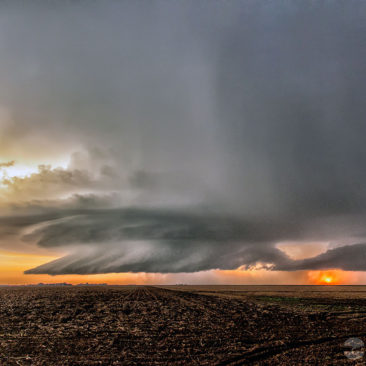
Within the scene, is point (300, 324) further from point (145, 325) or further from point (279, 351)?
point (145, 325)

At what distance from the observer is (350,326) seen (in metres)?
27.8

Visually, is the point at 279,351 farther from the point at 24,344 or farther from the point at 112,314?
the point at 112,314

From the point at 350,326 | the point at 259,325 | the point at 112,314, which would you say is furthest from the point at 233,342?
the point at 112,314

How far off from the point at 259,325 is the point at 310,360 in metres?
11.9

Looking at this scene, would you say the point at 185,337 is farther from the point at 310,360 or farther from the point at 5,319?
the point at 5,319

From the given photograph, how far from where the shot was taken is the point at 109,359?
1706cm

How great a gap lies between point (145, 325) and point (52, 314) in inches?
544

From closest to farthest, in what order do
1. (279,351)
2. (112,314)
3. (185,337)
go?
(279,351), (185,337), (112,314)

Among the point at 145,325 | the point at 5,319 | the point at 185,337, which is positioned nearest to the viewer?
the point at 185,337

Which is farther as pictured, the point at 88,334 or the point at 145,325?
the point at 145,325

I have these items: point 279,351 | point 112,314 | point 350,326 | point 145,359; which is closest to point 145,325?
point 112,314

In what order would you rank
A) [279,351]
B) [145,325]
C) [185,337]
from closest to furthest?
1. [279,351]
2. [185,337]
3. [145,325]

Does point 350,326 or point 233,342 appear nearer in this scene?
point 233,342

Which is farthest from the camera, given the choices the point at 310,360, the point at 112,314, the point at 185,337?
the point at 112,314
